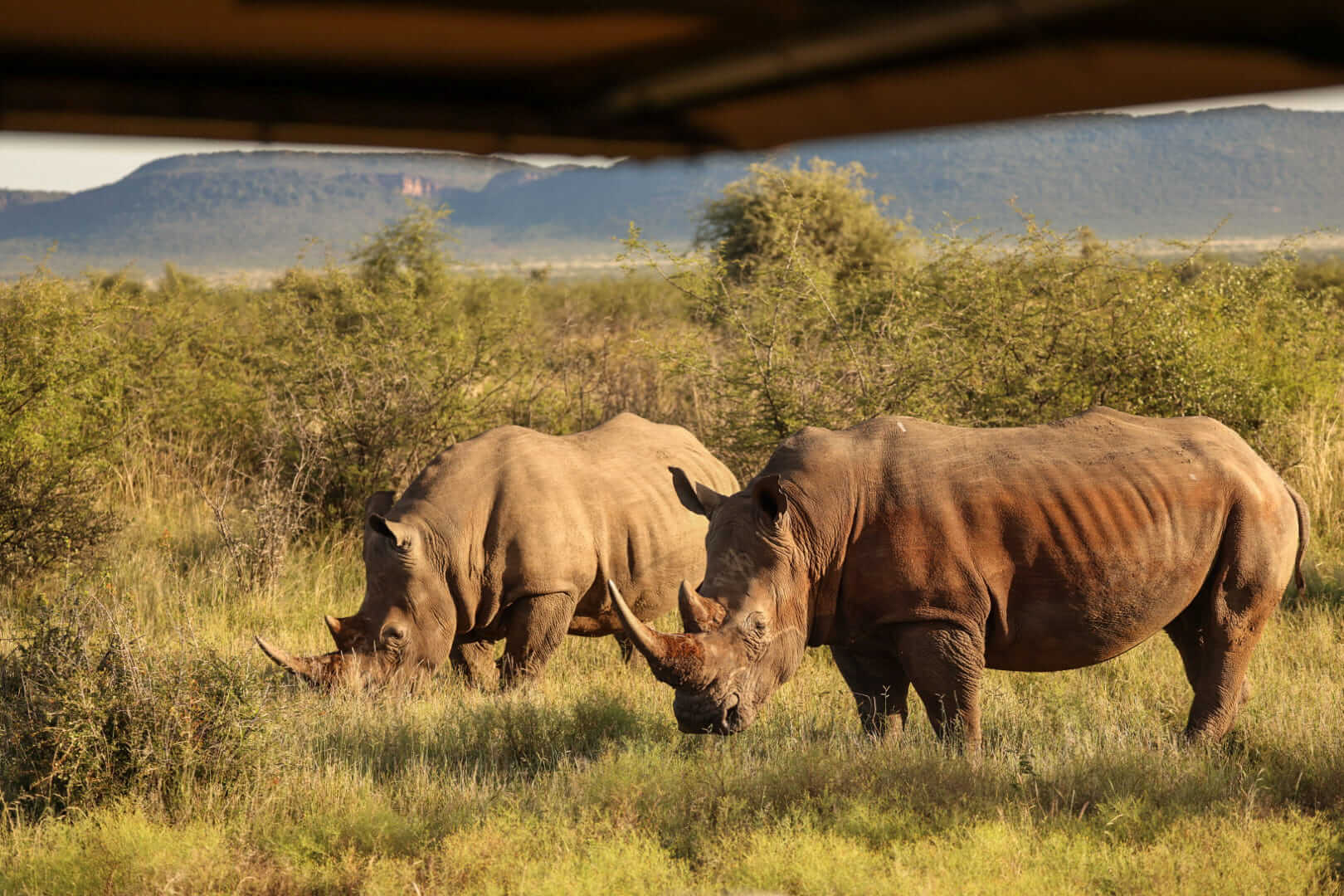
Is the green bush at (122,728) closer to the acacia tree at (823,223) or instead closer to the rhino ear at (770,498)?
the rhino ear at (770,498)

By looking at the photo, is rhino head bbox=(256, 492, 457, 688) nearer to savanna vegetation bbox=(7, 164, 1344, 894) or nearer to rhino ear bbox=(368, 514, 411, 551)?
rhino ear bbox=(368, 514, 411, 551)

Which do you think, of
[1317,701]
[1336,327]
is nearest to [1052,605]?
[1317,701]

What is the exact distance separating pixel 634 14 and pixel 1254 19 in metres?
0.58

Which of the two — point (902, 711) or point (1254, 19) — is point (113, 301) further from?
point (1254, 19)

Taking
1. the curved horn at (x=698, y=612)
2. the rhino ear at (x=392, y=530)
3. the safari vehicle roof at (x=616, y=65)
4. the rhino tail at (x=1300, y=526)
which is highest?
the safari vehicle roof at (x=616, y=65)

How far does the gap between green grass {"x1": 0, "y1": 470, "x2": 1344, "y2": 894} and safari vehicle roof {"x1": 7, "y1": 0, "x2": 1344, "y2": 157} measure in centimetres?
375

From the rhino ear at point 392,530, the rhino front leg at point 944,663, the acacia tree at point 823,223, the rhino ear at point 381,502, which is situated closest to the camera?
the rhino front leg at point 944,663

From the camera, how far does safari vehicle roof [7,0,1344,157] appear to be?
1.22 m

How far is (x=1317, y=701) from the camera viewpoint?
689cm

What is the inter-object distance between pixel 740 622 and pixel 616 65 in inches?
180

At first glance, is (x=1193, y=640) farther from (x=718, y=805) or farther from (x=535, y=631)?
(x=535, y=631)

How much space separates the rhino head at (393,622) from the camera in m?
7.30

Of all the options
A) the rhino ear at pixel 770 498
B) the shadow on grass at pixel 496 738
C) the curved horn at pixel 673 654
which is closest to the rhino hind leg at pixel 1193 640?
the rhino ear at pixel 770 498

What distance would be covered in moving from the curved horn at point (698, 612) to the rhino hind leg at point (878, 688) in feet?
2.65
